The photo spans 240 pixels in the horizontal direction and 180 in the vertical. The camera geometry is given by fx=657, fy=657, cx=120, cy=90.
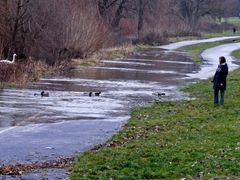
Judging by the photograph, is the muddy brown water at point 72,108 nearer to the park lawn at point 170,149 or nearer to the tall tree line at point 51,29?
the park lawn at point 170,149

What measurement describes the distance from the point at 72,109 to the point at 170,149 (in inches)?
332

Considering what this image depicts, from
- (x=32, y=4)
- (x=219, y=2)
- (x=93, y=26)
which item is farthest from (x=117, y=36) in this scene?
(x=219, y=2)

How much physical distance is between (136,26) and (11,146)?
6721 cm

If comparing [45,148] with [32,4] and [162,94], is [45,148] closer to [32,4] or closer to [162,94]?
[162,94]

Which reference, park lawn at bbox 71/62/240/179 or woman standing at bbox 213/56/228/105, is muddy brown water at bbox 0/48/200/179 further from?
woman standing at bbox 213/56/228/105

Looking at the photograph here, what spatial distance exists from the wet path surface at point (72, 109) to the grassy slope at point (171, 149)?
66 centimetres

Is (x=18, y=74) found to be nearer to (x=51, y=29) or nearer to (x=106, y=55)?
(x=51, y=29)

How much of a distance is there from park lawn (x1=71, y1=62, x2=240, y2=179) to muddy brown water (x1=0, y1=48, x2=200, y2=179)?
749 millimetres

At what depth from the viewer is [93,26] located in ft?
154

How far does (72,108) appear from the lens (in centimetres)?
2122

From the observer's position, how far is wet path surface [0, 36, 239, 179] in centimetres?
1401

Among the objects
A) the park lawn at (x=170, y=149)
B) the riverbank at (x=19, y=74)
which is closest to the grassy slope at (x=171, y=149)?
Answer: the park lawn at (x=170, y=149)

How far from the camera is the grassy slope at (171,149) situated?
1109 cm

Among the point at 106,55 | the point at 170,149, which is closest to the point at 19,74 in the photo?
the point at 170,149
